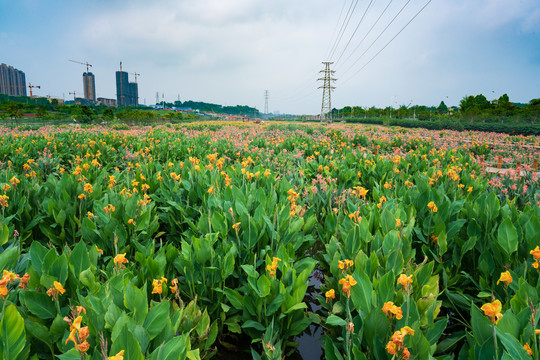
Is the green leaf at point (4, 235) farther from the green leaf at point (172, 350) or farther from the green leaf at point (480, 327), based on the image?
the green leaf at point (480, 327)

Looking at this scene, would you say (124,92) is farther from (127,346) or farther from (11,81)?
(127,346)

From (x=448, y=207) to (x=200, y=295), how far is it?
2.27m

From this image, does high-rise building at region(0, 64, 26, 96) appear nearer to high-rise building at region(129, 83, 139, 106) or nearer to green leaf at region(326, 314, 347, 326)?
high-rise building at region(129, 83, 139, 106)

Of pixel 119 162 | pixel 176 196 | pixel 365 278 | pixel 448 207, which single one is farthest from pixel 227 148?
pixel 365 278

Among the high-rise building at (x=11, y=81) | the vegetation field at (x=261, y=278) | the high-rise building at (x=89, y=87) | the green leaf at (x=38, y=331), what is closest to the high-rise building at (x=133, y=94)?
the high-rise building at (x=89, y=87)

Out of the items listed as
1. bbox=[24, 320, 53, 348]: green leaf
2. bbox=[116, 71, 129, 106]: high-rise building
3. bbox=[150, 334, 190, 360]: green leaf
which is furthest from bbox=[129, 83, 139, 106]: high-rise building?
bbox=[150, 334, 190, 360]: green leaf

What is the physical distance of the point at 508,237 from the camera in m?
2.16

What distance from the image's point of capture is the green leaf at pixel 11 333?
117 centimetres

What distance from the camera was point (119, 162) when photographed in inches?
286

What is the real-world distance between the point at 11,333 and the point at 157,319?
0.53m

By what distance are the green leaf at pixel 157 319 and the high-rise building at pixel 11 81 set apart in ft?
530

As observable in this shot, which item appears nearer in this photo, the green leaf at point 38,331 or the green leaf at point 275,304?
the green leaf at point 38,331

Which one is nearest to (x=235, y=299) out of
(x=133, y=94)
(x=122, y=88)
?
(x=122, y=88)

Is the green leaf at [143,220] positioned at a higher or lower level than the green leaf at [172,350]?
higher
